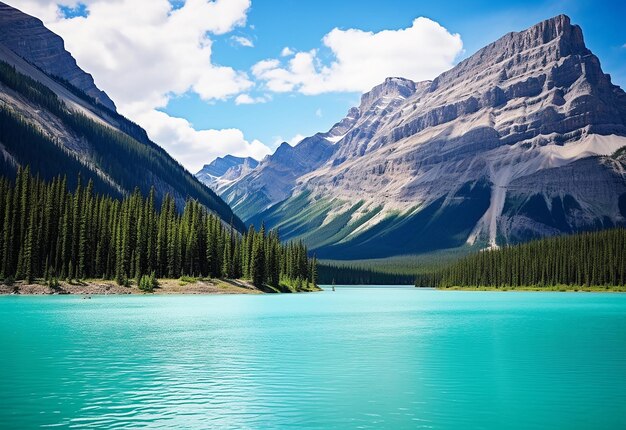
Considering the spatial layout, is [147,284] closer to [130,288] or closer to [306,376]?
[130,288]

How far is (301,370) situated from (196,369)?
20.4ft

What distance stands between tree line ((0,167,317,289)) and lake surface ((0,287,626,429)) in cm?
7170

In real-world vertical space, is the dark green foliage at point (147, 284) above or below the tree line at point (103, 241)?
below

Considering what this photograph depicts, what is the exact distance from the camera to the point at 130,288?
418ft

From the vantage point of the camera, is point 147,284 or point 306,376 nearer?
point 306,376

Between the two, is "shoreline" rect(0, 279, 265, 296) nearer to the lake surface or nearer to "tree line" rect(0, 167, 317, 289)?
"tree line" rect(0, 167, 317, 289)

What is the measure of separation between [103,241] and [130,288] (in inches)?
650

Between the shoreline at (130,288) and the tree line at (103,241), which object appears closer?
the shoreline at (130,288)

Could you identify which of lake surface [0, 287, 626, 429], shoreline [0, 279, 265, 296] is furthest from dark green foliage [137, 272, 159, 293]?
lake surface [0, 287, 626, 429]

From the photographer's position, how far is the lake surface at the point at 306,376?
23906mm

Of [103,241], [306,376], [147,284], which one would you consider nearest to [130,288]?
[147,284]

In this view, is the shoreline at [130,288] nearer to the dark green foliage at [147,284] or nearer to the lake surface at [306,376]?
the dark green foliage at [147,284]

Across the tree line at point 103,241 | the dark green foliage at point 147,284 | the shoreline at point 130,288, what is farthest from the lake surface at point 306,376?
the tree line at point 103,241

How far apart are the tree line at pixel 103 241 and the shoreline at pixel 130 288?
290 centimetres
